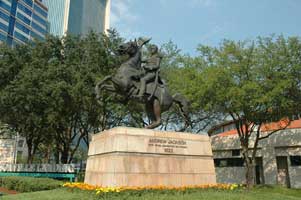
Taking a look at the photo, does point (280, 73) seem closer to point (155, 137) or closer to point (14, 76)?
point (155, 137)

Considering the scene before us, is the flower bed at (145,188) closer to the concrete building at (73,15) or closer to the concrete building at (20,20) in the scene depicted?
the concrete building at (20,20)

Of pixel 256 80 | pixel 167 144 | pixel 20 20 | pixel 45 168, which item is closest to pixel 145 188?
pixel 167 144

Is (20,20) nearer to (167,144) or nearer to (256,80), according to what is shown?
(256,80)

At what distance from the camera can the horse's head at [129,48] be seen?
465 inches

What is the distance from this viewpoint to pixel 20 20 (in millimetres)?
85688

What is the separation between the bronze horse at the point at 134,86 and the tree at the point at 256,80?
10.7m

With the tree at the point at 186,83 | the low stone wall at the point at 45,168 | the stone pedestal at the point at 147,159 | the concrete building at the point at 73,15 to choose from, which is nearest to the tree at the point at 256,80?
the tree at the point at 186,83

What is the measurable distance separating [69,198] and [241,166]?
31195 millimetres

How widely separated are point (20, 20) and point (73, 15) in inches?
1697

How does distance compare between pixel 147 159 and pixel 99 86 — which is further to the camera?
pixel 99 86

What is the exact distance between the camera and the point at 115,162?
10070 mm

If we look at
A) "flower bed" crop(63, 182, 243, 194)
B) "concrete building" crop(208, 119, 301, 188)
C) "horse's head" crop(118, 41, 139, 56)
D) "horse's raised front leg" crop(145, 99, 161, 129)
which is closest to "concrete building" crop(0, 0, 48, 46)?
"concrete building" crop(208, 119, 301, 188)

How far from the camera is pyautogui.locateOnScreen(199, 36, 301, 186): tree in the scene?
2161cm

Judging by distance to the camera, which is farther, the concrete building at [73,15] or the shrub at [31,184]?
the concrete building at [73,15]
